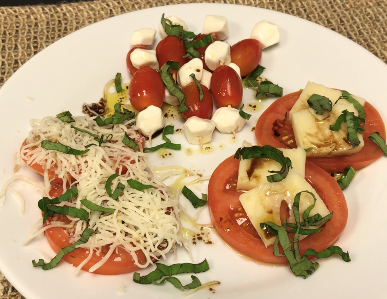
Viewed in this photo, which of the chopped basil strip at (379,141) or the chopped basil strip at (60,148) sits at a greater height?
the chopped basil strip at (60,148)

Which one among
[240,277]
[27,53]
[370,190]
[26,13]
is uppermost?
[26,13]

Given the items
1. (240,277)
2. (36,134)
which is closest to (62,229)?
(36,134)

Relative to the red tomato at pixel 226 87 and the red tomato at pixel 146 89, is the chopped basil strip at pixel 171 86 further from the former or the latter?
the red tomato at pixel 226 87

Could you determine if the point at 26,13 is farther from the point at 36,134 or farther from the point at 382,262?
the point at 382,262

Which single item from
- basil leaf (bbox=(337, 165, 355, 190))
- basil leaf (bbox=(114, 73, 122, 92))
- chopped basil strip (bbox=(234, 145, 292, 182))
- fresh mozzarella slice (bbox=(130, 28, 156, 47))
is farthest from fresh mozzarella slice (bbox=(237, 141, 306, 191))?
fresh mozzarella slice (bbox=(130, 28, 156, 47))

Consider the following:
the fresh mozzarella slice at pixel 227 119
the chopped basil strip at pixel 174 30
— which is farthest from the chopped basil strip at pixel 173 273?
the chopped basil strip at pixel 174 30

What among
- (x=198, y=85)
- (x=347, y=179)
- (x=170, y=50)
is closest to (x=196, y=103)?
(x=198, y=85)
